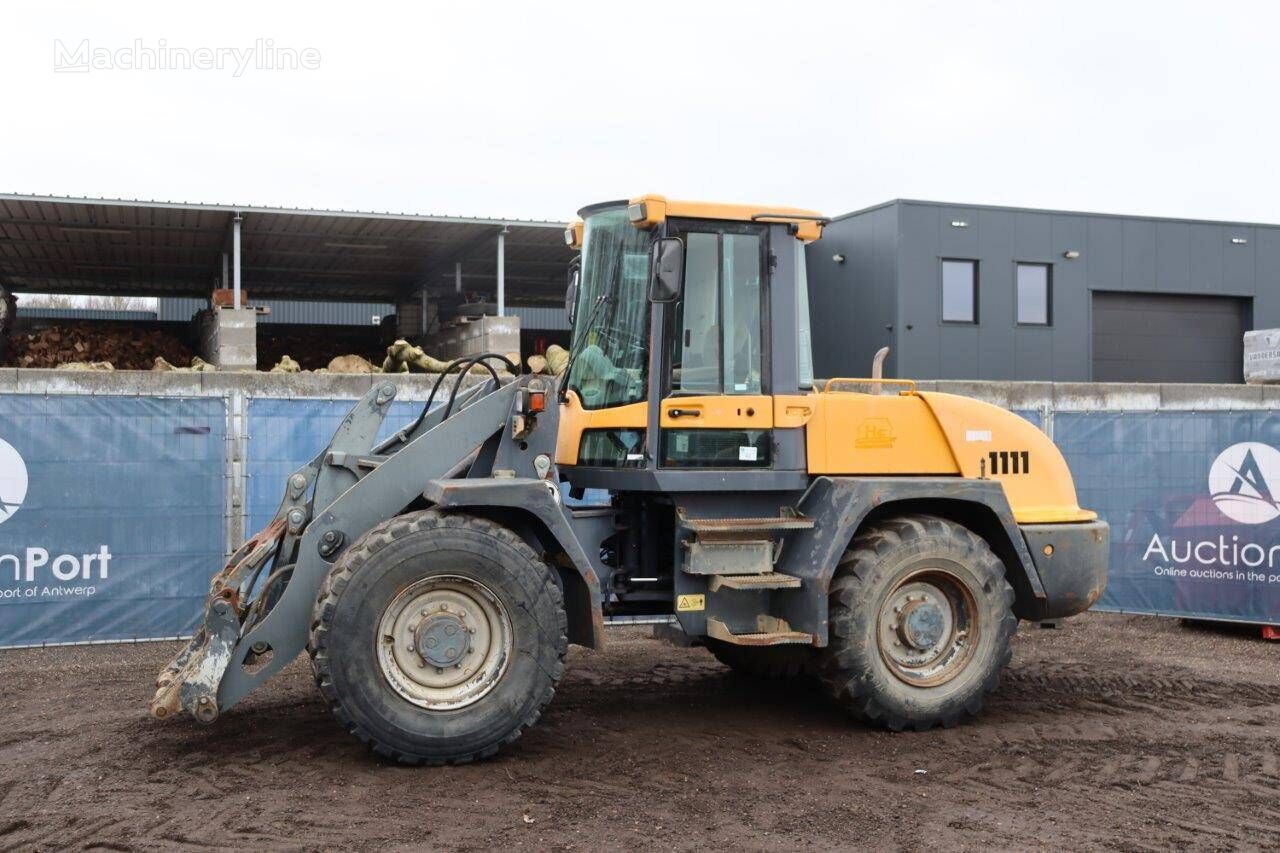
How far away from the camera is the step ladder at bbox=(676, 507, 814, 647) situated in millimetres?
6785

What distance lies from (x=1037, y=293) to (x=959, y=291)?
6.39 ft

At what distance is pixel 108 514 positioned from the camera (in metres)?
9.73

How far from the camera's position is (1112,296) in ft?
85.5

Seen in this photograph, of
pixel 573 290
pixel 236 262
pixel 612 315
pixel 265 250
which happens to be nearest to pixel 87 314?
pixel 265 250

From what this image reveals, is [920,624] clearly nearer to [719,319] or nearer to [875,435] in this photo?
[875,435]

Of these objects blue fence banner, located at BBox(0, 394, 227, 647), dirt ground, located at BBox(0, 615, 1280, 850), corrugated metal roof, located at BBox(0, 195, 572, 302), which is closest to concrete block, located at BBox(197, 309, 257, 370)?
corrugated metal roof, located at BBox(0, 195, 572, 302)

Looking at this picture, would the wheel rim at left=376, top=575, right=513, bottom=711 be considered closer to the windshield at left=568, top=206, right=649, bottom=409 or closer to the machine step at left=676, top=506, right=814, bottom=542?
the machine step at left=676, top=506, right=814, bottom=542

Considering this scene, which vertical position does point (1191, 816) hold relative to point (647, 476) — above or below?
below

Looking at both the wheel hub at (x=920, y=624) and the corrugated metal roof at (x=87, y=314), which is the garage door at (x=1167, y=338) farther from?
the corrugated metal roof at (x=87, y=314)

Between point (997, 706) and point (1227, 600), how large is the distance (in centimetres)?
391

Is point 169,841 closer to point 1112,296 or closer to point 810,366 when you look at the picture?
point 810,366

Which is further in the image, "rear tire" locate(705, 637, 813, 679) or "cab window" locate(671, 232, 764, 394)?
"rear tire" locate(705, 637, 813, 679)

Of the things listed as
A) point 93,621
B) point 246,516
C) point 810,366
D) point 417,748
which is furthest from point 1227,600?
point 93,621

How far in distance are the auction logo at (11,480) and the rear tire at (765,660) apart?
5563mm
